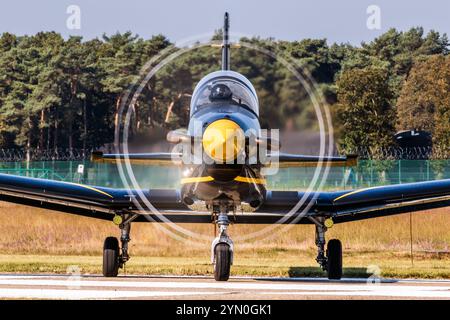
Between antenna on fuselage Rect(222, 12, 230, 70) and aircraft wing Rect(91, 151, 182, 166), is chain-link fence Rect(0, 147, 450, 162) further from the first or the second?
aircraft wing Rect(91, 151, 182, 166)

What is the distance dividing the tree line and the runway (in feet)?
21.0

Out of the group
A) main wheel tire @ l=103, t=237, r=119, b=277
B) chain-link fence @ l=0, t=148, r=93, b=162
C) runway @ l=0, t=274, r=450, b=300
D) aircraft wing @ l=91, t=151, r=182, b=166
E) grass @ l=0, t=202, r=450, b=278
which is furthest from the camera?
chain-link fence @ l=0, t=148, r=93, b=162

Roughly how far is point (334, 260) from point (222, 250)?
383cm

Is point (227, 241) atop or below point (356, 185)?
below

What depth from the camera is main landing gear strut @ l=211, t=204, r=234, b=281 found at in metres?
16.6

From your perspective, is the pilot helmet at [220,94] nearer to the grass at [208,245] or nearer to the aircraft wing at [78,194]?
the aircraft wing at [78,194]

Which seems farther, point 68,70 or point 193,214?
point 68,70

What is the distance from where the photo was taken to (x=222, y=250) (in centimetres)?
1655

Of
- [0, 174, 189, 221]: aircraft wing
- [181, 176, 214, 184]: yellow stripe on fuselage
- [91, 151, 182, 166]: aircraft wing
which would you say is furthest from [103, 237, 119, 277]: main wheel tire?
[181, 176, 214, 184]: yellow stripe on fuselage

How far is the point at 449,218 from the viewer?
3059 centimetres

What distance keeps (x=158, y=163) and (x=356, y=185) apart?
85.6ft
